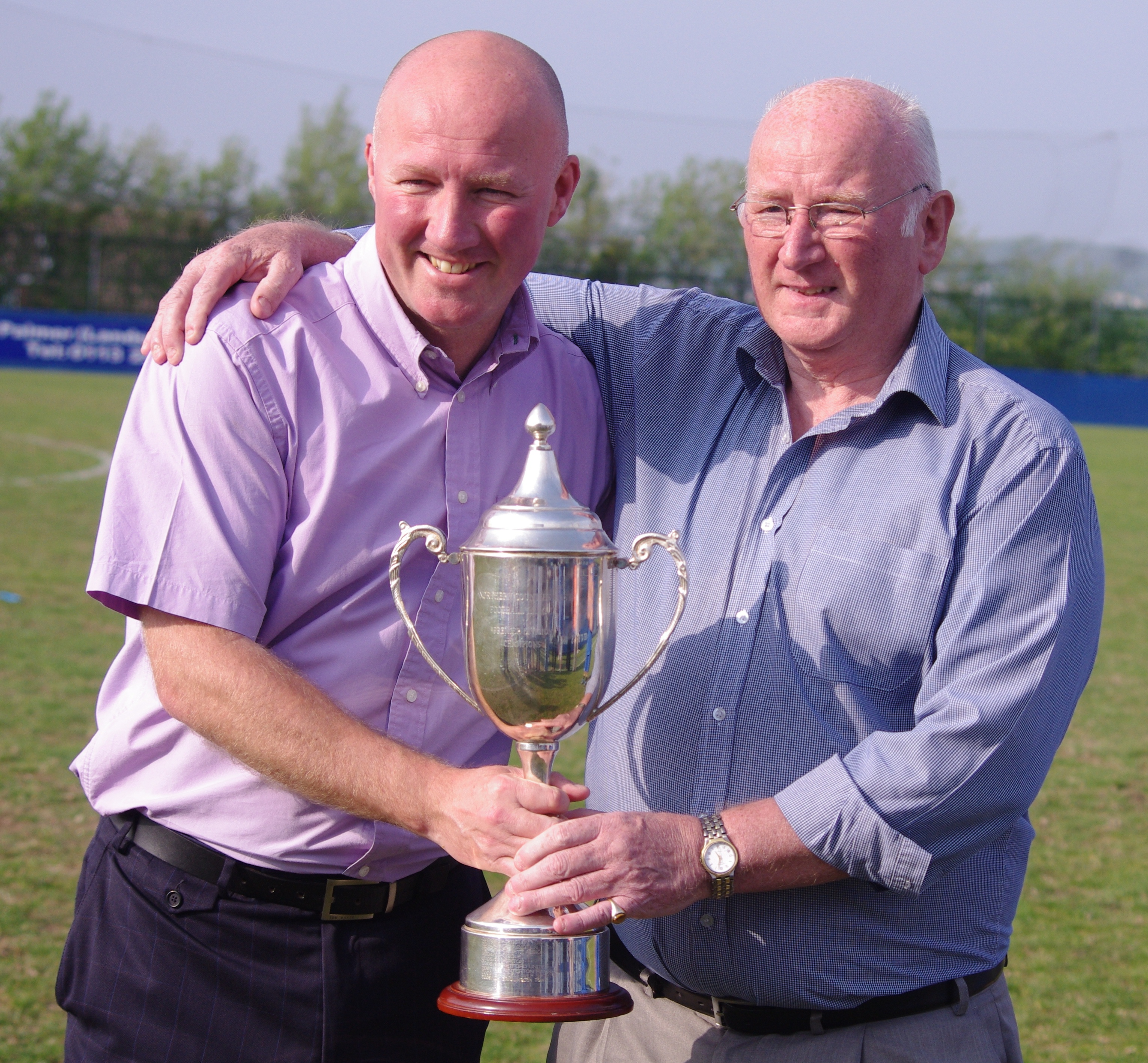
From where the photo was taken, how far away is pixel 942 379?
2658 mm

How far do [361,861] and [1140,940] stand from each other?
3.95 meters

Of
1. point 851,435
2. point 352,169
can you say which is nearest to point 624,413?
point 851,435

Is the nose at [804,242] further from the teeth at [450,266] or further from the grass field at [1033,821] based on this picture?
the grass field at [1033,821]

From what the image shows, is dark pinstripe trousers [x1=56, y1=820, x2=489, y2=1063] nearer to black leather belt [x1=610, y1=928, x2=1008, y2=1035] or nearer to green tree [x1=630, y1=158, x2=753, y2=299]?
black leather belt [x1=610, y1=928, x2=1008, y2=1035]

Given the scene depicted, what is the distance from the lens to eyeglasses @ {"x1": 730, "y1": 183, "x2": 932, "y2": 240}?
2.63 metres

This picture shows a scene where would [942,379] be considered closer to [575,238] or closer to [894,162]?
[894,162]

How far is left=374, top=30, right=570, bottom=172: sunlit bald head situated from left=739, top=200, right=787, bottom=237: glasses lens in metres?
0.42

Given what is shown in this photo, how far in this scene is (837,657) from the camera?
8.46ft

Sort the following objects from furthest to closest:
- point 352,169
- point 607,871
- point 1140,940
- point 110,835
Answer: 1. point 352,169
2. point 1140,940
3. point 110,835
4. point 607,871

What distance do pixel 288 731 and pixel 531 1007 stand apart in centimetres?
66

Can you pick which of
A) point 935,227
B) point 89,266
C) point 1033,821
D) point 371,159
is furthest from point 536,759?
point 89,266

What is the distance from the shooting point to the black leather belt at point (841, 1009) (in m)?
2.61

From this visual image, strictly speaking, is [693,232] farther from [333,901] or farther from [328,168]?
[333,901]

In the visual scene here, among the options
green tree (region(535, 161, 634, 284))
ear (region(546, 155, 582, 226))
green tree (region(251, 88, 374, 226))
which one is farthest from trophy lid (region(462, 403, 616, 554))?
green tree (region(251, 88, 374, 226))
